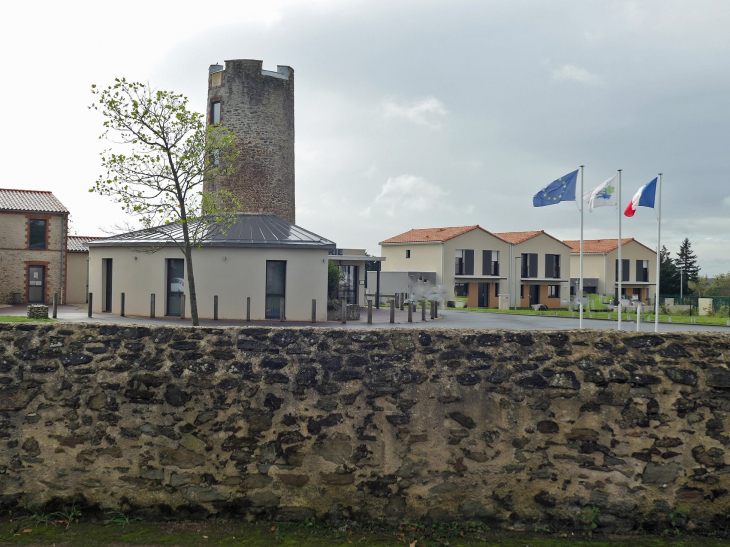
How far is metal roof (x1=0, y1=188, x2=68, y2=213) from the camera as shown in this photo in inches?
1412

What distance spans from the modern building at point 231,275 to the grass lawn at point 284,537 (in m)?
19.7

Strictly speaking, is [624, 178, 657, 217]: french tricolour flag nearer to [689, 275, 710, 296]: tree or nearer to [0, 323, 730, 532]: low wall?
[0, 323, 730, 532]: low wall

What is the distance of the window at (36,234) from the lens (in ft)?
118

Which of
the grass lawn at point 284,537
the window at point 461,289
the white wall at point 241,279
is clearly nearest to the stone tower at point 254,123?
the white wall at point 241,279

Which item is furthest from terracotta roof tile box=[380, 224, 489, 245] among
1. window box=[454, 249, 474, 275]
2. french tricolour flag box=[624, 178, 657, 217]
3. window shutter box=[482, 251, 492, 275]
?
french tricolour flag box=[624, 178, 657, 217]

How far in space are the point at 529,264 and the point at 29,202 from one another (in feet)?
132

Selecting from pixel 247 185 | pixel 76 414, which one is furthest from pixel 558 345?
pixel 247 185

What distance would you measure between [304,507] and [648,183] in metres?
19.9

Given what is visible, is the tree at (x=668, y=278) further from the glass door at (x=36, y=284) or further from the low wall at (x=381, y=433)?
the low wall at (x=381, y=433)

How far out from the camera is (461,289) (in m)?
50.8

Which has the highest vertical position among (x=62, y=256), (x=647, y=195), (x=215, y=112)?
(x=215, y=112)

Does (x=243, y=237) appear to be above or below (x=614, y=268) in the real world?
below

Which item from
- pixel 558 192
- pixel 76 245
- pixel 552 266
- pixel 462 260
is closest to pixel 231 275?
pixel 558 192

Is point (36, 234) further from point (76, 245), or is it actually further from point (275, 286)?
point (275, 286)
